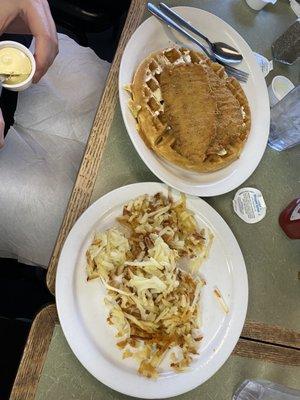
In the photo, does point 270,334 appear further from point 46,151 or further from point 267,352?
point 46,151

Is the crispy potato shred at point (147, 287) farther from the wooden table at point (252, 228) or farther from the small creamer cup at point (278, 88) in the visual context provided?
the small creamer cup at point (278, 88)

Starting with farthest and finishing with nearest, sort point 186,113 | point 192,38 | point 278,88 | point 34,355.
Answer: point 278,88 → point 192,38 → point 186,113 → point 34,355

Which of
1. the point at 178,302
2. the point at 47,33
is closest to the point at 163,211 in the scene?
the point at 178,302

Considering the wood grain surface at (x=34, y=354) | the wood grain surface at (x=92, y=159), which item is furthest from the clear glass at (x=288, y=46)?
the wood grain surface at (x=34, y=354)

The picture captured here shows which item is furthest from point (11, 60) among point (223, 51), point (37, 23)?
point (223, 51)

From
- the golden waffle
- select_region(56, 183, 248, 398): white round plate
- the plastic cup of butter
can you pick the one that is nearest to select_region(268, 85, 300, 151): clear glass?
the golden waffle

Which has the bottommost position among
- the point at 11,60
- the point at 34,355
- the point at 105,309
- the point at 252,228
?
the point at 34,355
